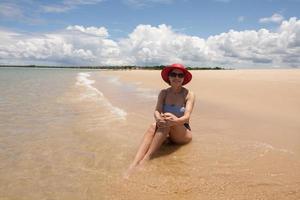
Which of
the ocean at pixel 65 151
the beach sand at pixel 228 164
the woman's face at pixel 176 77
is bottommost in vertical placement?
the ocean at pixel 65 151

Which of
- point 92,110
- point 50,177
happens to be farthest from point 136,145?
point 92,110

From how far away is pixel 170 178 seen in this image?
13.9 ft

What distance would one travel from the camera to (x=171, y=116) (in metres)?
5.06

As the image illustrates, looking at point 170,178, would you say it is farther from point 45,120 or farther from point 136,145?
point 45,120

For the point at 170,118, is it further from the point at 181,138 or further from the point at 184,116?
the point at 181,138

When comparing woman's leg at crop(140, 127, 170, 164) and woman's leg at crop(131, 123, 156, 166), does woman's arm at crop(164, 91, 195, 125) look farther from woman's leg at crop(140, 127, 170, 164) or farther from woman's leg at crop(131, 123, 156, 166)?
woman's leg at crop(131, 123, 156, 166)

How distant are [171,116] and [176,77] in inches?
28.8

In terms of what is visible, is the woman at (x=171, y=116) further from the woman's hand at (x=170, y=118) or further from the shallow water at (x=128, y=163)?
the shallow water at (x=128, y=163)

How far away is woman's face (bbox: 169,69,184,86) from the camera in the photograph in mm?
5430

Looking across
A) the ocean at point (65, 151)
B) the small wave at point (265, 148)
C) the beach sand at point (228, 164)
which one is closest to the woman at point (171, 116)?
the beach sand at point (228, 164)

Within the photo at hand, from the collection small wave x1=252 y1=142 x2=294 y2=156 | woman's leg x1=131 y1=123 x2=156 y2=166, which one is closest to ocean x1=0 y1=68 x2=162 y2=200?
woman's leg x1=131 y1=123 x2=156 y2=166

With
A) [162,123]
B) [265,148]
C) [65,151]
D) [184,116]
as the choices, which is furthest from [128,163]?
[265,148]

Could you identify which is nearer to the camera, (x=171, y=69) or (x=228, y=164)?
(x=228, y=164)

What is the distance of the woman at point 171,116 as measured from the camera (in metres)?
5.07
